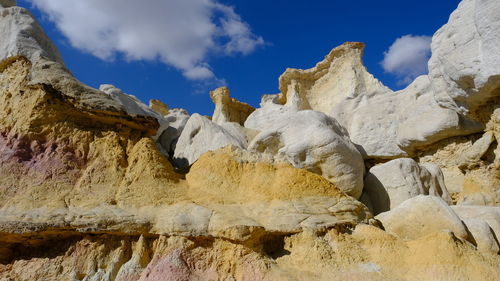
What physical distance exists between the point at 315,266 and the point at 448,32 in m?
5.70

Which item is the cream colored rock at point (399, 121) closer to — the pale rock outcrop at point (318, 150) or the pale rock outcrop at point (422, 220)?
the pale rock outcrop at point (318, 150)

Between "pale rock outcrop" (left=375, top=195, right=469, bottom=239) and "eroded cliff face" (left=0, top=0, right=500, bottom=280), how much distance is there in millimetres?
19

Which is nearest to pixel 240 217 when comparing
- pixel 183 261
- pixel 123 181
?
pixel 183 261

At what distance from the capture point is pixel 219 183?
6.11m

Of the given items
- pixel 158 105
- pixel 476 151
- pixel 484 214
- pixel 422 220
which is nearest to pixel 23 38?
pixel 422 220

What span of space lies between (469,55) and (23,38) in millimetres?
Answer: 7652

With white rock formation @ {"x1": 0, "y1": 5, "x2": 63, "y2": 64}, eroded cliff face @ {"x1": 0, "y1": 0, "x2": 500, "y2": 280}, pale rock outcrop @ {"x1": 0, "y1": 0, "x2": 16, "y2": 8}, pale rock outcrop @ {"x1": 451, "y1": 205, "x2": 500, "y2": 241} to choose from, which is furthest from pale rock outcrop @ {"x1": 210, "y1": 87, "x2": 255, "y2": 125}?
pale rock outcrop @ {"x1": 451, "y1": 205, "x2": 500, "y2": 241}

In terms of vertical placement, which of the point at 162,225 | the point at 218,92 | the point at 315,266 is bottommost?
the point at 315,266

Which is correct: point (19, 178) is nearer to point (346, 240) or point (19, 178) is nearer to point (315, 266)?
point (315, 266)

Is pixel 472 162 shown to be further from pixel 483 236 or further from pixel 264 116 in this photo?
pixel 264 116

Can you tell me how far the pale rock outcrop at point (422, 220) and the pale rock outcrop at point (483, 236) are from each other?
0.31 metres

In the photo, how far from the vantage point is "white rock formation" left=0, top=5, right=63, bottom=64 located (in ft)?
21.0

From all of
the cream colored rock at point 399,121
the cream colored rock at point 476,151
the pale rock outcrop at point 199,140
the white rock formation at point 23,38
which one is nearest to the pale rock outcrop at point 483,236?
the cream colored rock at point 476,151

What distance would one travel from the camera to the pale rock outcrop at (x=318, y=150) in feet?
25.8
